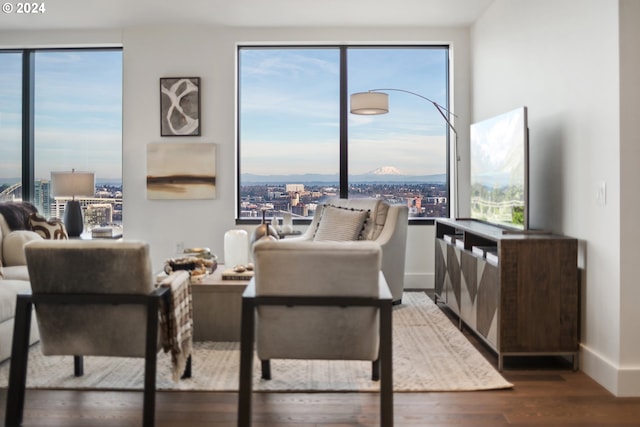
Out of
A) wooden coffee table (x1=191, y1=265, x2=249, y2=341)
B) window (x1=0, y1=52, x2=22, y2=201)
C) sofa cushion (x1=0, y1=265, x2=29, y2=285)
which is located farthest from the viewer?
window (x1=0, y1=52, x2=22, y2=201)

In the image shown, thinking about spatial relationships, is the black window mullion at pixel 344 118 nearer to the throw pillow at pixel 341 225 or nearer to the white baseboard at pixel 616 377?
the throw pillow at pixel 341 225

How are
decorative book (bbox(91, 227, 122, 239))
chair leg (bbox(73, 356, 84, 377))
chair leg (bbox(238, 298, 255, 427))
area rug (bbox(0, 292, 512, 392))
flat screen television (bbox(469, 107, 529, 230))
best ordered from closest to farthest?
chair leg (bbox(238, 298, 255, 427)) → area rug (bbox(0, 292, 512, 392)) → chair leg (bbox(73, 356, 84, 377)) → flat screen television (bbox(469, 107, 529, 230)) → decorative book (bbox(91, 227, 122, 239))

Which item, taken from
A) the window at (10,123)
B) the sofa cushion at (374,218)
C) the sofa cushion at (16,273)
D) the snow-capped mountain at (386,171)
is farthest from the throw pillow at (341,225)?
the window at (10,123)

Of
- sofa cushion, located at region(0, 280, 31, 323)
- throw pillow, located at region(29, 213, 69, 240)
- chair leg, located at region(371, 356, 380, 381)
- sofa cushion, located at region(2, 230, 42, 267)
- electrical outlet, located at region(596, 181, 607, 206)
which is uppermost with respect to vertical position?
electrical outlet, located at region(596, 181, 607, 206)

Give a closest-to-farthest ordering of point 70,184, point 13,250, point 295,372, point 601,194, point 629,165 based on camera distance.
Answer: point 629,165, point 601,194, point 295,372, point 13,250, point 70,184

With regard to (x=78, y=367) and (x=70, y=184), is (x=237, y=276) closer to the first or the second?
(x=78, y=367)

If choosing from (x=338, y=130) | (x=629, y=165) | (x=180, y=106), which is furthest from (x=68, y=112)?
(x=629, y=165)

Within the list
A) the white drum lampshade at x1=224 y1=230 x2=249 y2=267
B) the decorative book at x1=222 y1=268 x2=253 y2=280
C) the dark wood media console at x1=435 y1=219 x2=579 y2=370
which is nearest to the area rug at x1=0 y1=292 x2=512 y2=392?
the dark wood media console at x1=435 y1=219 x2=579 y2=370

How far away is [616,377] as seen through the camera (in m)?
2.62

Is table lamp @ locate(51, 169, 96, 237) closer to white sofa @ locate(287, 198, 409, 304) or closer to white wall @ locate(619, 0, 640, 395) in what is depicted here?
white sofa @ locate(287, 198, 409, 304)

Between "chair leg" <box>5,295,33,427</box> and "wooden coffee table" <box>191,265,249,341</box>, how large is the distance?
129 centimetres

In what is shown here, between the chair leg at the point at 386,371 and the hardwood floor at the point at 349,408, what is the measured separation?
0.27 metres

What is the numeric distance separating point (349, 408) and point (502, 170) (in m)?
2.01

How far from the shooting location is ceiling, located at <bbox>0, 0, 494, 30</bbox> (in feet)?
15.4
